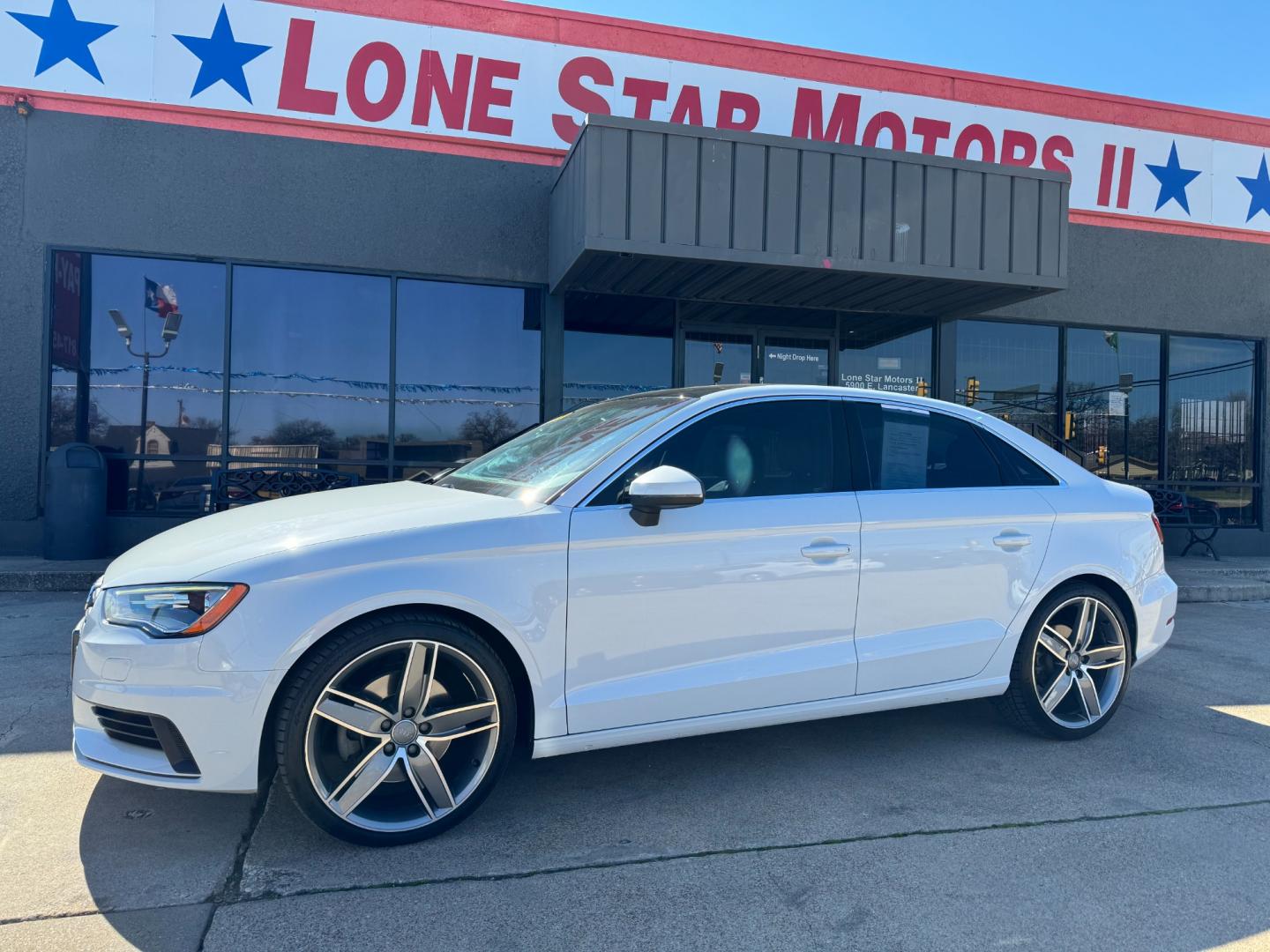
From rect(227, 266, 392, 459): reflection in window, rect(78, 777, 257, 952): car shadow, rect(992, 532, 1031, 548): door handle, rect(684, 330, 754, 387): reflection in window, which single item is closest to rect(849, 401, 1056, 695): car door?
rect(992, 532, 1031, 548): door handle

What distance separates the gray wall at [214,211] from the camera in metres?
8.49

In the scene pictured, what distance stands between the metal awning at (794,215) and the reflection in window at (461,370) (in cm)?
111

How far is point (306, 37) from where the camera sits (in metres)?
8.79

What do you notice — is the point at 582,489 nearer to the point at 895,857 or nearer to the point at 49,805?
the point at 895,857

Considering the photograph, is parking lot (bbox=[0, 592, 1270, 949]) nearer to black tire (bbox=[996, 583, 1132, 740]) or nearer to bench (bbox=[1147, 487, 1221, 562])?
black tire (bbox=[996, 583, 1132, 740])

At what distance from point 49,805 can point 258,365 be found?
248 inches

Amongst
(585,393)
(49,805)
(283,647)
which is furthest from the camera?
(585,393)

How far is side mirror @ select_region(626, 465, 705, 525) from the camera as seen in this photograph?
3115mm

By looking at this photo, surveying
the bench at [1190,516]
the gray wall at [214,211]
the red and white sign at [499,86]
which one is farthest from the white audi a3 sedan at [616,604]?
the bench at [1190,516]

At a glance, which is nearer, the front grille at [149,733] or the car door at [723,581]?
the front grille at [149,733]

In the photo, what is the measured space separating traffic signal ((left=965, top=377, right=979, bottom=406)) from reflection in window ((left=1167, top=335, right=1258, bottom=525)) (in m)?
2.83

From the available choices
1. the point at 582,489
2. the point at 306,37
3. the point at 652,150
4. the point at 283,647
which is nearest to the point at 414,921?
the point at 283,647

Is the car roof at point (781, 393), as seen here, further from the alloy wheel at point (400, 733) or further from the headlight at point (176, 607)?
the headlight at point (176, 607)

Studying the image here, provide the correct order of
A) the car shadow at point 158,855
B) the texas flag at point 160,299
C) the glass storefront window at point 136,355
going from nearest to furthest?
1. the car shadow at point 158,855
2. the glass storefront window at point 136,355
3. the texas flag at point 160,299
